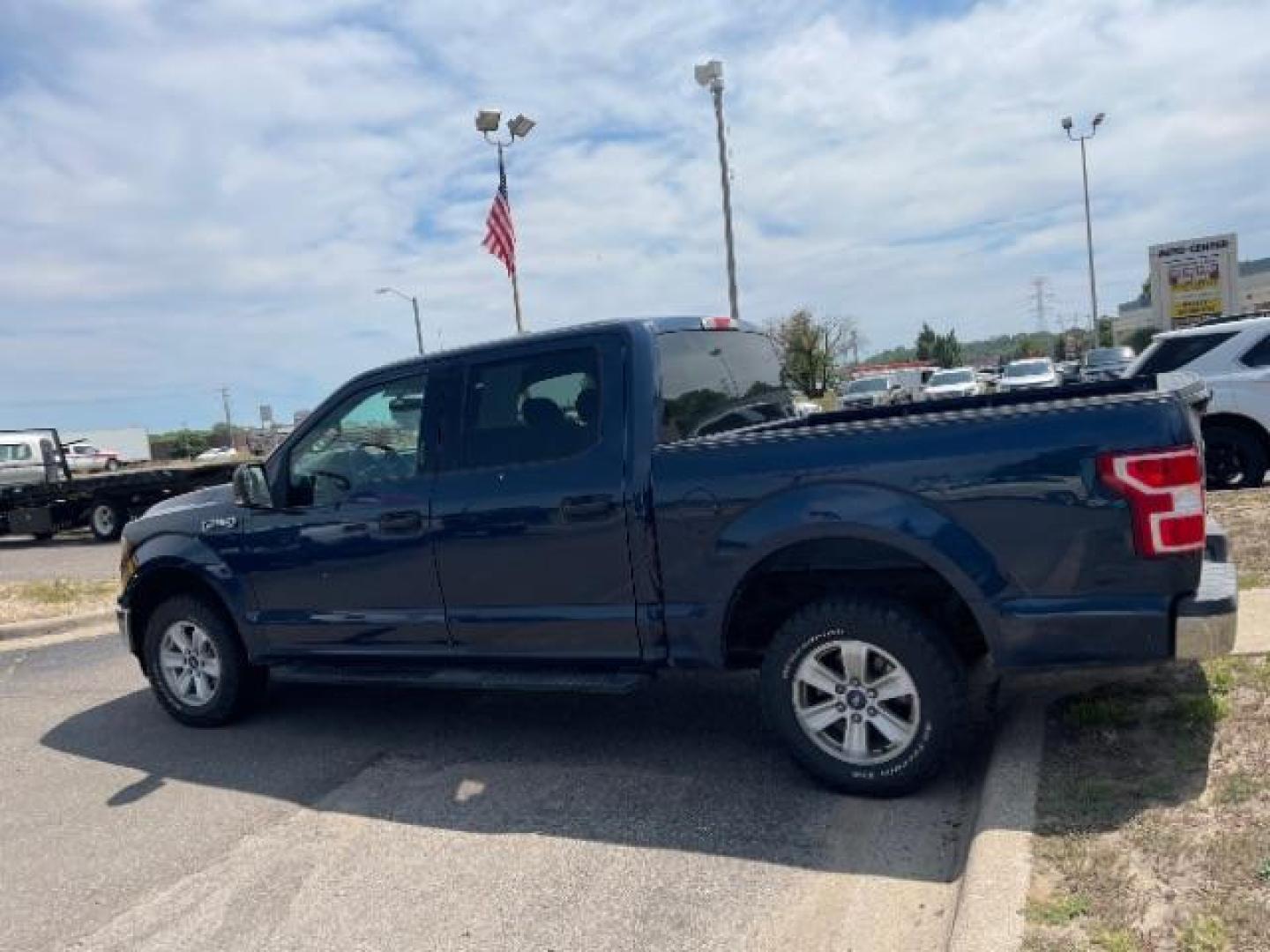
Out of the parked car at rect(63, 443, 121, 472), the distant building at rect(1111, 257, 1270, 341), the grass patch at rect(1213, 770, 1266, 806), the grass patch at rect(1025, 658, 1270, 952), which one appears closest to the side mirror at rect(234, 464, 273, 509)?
the grass patch at rect(1025, 658, 1270, 952)

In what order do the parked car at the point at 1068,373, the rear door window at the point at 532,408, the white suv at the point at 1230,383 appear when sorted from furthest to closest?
the white suv at the point at 1230,383
the parked car at the point at 1068,373
the rear door window at the point at 532,408

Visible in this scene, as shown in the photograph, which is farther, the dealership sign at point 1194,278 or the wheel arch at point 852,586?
the dealership sign at point 1194,278

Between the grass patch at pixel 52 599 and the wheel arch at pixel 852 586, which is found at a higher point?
the wheel arch at pixel 852 586

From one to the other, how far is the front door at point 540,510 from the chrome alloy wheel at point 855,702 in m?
0.79

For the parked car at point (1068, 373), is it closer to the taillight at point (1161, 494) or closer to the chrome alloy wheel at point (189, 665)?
the taillight at point (1161, 494)

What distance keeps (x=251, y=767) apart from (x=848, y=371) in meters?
87.5

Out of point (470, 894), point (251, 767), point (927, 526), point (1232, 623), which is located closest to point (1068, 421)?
point (927, 526)

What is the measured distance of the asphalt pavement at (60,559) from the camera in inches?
529

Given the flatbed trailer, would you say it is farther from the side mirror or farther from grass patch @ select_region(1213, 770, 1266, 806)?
grass patch @ select_region(1213, 770, 1266, 806)

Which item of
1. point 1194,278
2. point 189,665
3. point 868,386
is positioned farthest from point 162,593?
point 1194,278

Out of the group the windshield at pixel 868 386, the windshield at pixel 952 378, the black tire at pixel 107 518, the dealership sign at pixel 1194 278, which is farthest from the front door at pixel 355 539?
the dealership sign at pixel 1194 278

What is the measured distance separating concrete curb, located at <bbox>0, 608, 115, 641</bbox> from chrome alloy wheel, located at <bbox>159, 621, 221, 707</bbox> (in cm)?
413

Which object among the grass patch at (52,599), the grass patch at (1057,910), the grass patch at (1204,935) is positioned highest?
the grass patch at (52,599)

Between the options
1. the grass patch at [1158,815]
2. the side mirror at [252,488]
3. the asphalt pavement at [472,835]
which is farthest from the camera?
the side mirror at [252,488]
